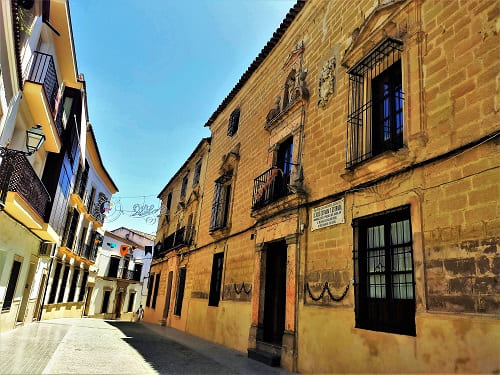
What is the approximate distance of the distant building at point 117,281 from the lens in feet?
95.9

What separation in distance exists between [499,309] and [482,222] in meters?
0.84

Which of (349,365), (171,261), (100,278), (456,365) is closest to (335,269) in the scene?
(349,365)

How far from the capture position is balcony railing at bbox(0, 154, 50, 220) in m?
6.51

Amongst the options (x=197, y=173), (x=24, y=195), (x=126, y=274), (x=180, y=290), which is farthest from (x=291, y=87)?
(x=126, y=274)

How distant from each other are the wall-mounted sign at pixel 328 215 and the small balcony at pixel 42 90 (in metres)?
5.94

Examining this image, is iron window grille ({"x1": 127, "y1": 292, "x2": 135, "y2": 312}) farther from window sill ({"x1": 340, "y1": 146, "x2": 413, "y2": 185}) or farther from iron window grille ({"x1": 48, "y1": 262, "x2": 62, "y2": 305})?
window sill ({"x1": 340, "y1": 146, "x2": 413, "y2": 185})

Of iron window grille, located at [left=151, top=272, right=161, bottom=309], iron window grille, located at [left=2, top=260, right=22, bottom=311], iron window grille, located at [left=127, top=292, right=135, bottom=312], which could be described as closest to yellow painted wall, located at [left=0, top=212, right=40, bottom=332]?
iron window grille, located at [left=2, top=260, right=22, bottom=311]

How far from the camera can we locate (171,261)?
16.5m

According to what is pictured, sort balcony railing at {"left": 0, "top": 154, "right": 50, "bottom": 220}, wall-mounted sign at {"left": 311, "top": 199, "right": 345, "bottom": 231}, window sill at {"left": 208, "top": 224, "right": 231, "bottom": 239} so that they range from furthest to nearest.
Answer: window sill at {"left": 208, "top": 224, "right": 231, "bottom": 239}
balcony railing at {"left": 0, "top": 154, "right": 50, "bottom": 220}
wall-mounted sign at {"left": 311, "top": 199, "right": 345, "bottom": 231}

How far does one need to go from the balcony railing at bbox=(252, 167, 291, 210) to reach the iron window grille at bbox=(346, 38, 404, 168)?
7.26 ft

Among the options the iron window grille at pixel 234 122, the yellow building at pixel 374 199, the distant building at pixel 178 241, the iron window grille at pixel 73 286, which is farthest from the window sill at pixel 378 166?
the iron window grille at pixel 73 286

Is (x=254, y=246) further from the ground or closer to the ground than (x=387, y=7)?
closer to the ground

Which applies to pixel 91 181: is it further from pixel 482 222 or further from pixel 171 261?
pixel 482 222

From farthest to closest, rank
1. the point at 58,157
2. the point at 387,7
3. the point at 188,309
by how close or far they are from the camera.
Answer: the point at 188,309, the point at 58,157, the point at 387,7
